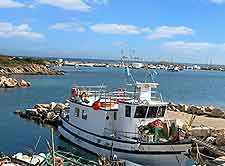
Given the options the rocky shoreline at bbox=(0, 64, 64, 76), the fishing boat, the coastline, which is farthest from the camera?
the coastline

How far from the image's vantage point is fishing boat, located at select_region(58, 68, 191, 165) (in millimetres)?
24406

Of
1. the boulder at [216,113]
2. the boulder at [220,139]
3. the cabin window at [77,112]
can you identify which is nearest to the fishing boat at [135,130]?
the cabin window at [77,112]

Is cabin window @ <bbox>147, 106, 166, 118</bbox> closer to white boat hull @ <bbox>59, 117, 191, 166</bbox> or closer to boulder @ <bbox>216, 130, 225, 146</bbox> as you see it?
white boat hull @ <bbox>59, 117, 191, 166</bbox>

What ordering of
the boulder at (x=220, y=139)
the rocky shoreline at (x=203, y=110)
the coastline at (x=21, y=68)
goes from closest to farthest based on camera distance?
the boulder at (x=220, y=139) < the rocky shoreline at (x=203, y=110) < the coastline at (x=21, y=68)

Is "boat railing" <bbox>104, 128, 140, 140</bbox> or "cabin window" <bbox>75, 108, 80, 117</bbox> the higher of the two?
"cabin window" <bbox>75, 108, 80, 117</bbox>

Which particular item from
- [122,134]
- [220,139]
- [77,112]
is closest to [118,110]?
[122,134]

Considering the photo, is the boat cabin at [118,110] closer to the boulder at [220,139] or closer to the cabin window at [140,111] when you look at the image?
the cabin window at [140,111]

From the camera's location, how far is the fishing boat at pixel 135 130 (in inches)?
961

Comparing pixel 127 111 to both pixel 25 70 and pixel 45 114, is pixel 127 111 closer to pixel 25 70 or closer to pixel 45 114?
pixel 45 114

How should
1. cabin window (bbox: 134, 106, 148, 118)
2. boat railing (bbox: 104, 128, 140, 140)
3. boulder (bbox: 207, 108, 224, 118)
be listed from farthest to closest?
boulder (bbox: 207, 108, 224, 118) → boat railing (bbox: 104, 128, 140, 140) → cabin window (bbox: 134, 106, 148, 118)

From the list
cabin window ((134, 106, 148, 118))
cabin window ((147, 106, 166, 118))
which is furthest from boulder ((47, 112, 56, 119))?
cabin window ((147, 106, 166, 118))

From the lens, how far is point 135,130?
1011 inches

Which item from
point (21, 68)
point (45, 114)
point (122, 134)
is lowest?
point (45, 114)

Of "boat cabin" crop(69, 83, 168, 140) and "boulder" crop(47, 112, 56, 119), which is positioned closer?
"boat cabin" crop(69, 83, 168, 140)
